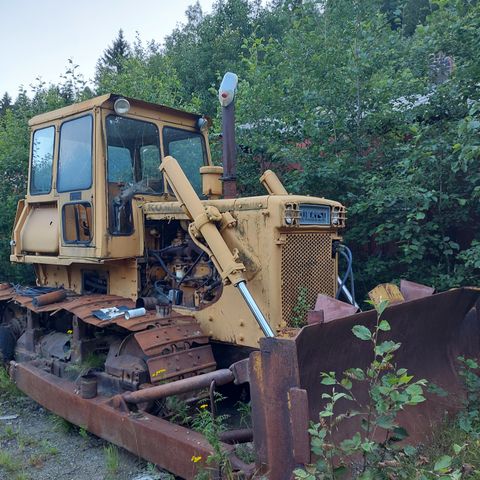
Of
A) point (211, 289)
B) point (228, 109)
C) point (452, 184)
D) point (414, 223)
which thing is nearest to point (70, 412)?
point (211, 289)

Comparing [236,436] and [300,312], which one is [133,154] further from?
[236,436]

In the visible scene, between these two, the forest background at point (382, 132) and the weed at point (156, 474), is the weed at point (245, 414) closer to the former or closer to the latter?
the weed at point (156, 474)

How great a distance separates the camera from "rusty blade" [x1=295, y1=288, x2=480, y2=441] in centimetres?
311

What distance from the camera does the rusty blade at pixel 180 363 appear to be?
Answer: 3.83 meters

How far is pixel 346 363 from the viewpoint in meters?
3.38

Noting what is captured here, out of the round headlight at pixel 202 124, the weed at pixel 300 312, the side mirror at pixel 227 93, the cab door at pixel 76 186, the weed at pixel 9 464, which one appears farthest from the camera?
the round headlight at pixel 202 124

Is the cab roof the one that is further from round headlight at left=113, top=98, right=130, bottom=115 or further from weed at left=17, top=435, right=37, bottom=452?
weed at left=17, top=435, right=37, bottom=452

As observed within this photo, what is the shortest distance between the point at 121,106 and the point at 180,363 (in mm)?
2411

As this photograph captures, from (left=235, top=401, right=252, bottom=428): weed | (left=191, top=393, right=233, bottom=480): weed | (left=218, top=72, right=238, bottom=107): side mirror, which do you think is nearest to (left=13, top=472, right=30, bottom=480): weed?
(left=191, top=393, right=233, bottom=480): weed

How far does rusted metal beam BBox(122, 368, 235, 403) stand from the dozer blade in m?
0.47

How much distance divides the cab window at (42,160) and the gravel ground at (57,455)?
237 centimetres

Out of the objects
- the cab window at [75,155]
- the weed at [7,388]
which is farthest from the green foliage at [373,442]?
the weed at [7,388]

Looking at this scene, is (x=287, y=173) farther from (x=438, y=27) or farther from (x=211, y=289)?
(x=211, y=289)

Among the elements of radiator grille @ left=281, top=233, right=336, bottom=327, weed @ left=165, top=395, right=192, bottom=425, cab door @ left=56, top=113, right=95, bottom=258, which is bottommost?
weed @ left=165, top=395, right=192, bottom=425
